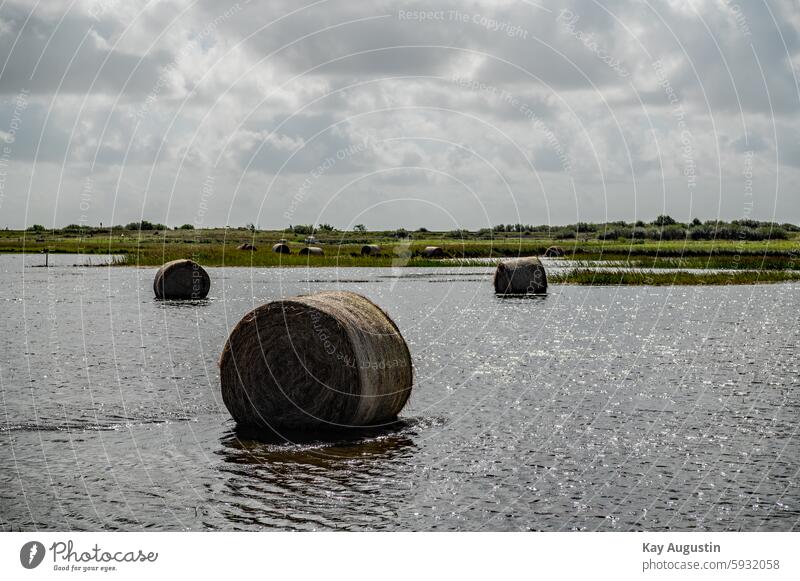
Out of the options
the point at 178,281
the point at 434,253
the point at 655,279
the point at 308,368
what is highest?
the point at 434,253

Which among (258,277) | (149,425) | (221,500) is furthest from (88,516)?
(258,277)

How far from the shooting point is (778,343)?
25.0 metres

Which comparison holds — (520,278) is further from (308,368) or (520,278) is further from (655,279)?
(308,368)

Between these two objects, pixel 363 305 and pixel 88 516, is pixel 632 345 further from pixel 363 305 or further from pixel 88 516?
pixel 88 516

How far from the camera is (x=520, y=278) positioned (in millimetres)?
44250

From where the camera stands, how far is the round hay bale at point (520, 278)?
44.2 m

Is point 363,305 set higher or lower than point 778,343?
higher

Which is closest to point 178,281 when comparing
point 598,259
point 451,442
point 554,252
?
point 451,442

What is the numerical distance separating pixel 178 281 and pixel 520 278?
51.2ft

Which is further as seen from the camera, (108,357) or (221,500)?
(108,357)

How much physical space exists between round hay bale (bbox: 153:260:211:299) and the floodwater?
566 inches

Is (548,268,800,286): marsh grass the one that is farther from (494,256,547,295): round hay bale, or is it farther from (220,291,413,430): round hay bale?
(220,291,413,430): round hay bale

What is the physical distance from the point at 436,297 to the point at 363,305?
95.0ft

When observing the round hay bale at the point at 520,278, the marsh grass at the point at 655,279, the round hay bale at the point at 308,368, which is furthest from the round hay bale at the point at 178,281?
the round hay bale at the point at 308,368
